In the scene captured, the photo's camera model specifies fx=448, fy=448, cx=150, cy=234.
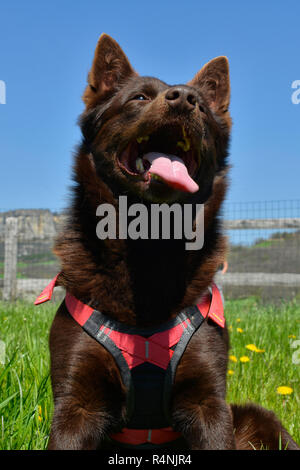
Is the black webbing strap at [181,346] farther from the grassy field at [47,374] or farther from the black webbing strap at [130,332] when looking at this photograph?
the grassy field at [47,374]

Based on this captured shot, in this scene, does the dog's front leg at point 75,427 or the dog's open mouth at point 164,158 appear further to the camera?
the dog's open mouth at point 164,158

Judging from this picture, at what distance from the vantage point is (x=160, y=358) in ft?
5.82

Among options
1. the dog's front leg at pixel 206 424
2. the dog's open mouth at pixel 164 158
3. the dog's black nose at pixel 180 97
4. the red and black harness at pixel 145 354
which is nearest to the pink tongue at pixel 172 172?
the dog's open mouth at pixel 164 158

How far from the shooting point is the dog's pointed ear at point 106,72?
221 cm

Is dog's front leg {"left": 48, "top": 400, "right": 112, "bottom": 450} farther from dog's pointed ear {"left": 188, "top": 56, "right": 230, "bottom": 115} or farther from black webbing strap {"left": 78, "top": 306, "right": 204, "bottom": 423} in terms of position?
dog's pointed ear {"left": 188, "top": 56, "right": 230, "bottom": 115}

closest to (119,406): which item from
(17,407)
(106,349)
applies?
(106,349)

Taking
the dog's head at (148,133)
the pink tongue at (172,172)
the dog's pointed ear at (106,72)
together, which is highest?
the dog's pointed ear at (106,72)

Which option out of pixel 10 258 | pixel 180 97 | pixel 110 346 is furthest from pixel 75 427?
pixel 10 258

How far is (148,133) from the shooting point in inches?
75.6

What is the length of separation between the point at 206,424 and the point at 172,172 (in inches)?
38.7

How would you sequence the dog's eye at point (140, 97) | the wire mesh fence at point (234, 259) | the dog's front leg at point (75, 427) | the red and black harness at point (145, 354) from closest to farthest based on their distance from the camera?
the dog's front leg at point (75, 427)
the red and black harness at point (145, 354)
the dog's eye at point (140, 97)
the wire mesh fence at point (234, 259)

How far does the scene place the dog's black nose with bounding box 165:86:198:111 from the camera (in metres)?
1.83

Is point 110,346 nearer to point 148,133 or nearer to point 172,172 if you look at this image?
point 172,172

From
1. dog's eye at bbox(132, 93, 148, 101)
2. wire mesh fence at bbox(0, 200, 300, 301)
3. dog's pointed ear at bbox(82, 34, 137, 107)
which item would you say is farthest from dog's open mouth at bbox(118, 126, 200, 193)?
wire mesh fence at bbox(0, 200, 300, 301)
